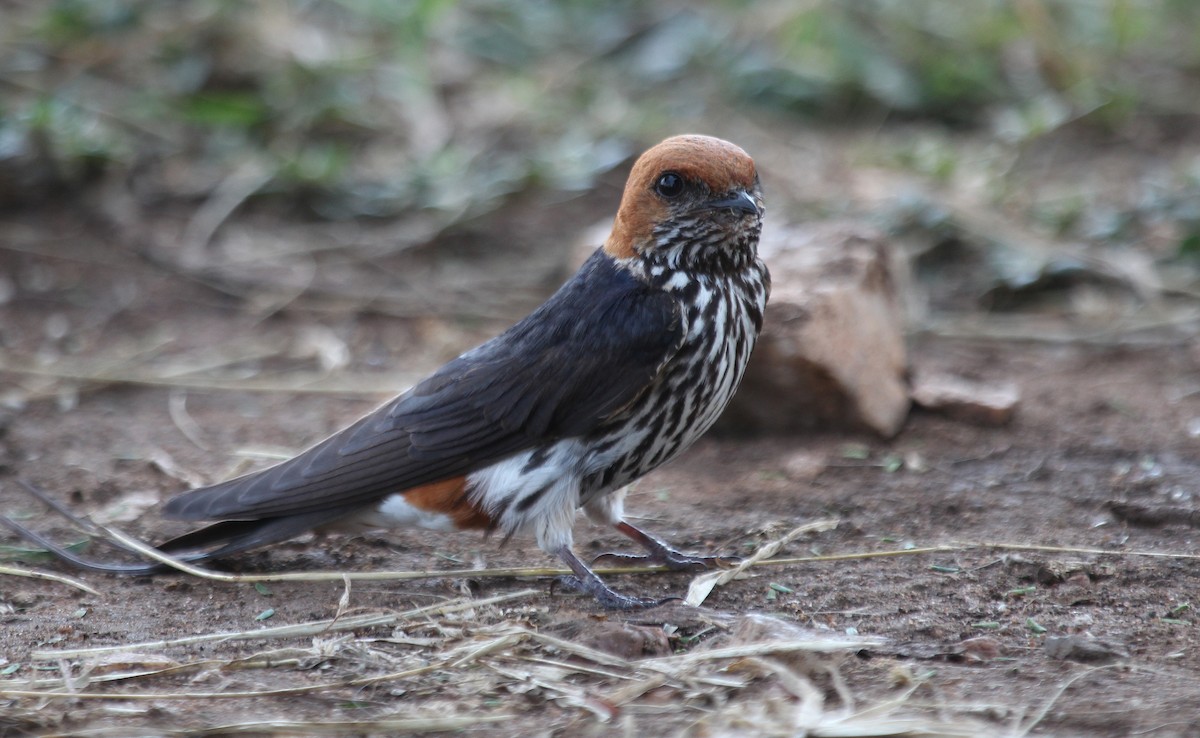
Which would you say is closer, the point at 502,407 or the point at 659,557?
the point at 502,407

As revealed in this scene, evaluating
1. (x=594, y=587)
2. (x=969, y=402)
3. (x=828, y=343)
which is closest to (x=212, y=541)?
(x=594, y=587)

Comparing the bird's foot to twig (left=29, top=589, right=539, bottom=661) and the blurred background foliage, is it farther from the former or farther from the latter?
the blurred background foliage

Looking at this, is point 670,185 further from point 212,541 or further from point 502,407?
point 212,541

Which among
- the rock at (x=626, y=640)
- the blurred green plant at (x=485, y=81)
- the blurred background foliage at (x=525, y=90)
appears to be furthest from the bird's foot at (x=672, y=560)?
the blurred green plant at (x=485, y=81)

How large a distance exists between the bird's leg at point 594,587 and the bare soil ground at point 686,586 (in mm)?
48

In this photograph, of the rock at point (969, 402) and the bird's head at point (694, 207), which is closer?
the bird's head at point (694, 207)

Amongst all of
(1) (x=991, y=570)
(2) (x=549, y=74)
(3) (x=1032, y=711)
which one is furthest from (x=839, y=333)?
(2) (x=549, y=74)

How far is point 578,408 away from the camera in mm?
3803

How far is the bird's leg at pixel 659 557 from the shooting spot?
400 centimetres

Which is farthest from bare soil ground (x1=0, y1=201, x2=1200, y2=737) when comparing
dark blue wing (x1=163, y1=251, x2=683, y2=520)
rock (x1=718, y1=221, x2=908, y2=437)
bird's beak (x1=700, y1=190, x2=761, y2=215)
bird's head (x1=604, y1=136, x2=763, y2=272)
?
bird's beak (x1=700, y1=190, x2=761, y2=215)

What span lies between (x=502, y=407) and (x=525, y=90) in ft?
15.3

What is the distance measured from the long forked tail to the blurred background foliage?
10.6 ft

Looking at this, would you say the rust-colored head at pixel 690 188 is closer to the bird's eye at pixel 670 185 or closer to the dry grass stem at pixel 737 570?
the bird's eye at pixel 670 185

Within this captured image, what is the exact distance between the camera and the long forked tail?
156 inches
